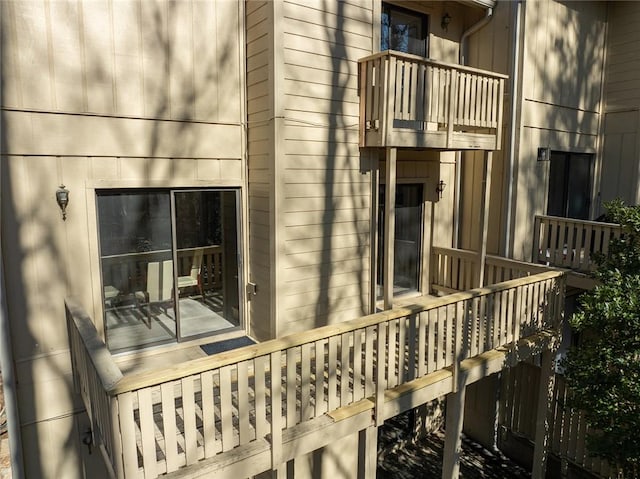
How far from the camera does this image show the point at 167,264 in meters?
4.90

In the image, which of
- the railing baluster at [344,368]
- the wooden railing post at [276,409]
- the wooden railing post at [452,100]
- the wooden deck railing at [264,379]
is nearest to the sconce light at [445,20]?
the wooden railing post at [452,100]

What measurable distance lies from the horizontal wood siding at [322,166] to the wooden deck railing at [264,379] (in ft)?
3.83

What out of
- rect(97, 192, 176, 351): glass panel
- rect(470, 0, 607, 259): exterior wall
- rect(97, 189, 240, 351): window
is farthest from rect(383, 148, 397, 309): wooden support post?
rect(470, 0, 607, 259): exterior wall

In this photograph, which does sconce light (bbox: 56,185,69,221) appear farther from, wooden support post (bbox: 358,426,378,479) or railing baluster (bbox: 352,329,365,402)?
wooden support post (bbox: 358,426,378,479)

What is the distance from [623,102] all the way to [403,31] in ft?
→ 14.8

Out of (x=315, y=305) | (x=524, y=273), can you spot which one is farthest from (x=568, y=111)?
(x=315, y=305)

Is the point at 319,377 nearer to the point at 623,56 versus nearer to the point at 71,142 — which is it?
the point at 71,142

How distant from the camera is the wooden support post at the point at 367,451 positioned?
4434mm

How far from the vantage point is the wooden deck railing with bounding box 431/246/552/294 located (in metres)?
6.57

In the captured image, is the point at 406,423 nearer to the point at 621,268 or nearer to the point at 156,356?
the point at 621,268

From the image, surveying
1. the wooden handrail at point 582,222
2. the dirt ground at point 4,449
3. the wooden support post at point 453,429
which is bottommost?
the wooden support post at point 453,429

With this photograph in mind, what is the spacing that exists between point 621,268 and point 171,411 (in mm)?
5049

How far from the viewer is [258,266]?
17.5ft

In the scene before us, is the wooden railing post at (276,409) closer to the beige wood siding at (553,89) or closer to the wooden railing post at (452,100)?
the wooden railing post at (452,100)
